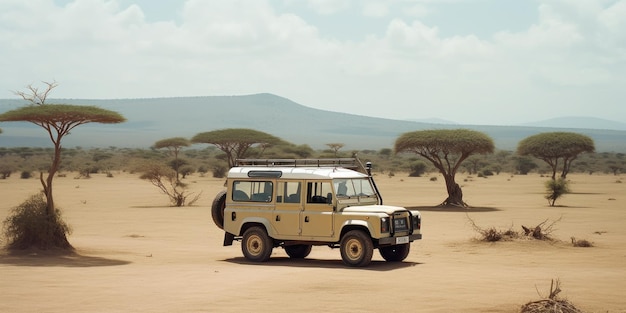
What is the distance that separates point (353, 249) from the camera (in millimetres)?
17453

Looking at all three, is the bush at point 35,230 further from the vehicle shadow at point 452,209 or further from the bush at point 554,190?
the bush at point 554,190

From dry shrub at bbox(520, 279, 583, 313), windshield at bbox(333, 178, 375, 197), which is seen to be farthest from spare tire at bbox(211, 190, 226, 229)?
dry shrub at bbox(520, 279, 583, 313)

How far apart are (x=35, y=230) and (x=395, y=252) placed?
8564mm

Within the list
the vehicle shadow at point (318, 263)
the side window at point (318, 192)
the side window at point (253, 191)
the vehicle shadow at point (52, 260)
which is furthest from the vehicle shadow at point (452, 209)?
the vehicle shadow at point (52, 260)

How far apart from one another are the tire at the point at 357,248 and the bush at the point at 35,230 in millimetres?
7500

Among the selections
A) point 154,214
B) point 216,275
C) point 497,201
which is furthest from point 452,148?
point 216,275

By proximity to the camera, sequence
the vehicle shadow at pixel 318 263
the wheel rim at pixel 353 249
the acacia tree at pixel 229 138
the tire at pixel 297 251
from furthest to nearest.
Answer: the acacia tree at pixel 229 138, the tire at pixel 297 251, the vehicle shadow at pixel 318 263, the wheel rim at pixel 353 249

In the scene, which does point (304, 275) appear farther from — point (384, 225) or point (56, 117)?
point (56, 117)

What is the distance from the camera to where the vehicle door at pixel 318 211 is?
17.7 m

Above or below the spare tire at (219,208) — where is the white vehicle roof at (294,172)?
above

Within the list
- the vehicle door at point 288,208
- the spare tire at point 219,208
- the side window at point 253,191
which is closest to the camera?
the vehicle door at point 288,208

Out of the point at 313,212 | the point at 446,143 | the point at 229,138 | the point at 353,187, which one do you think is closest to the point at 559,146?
the point at 446,143

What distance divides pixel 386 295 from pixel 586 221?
69.4 ft

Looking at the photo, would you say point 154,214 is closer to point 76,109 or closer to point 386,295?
point 76,109
